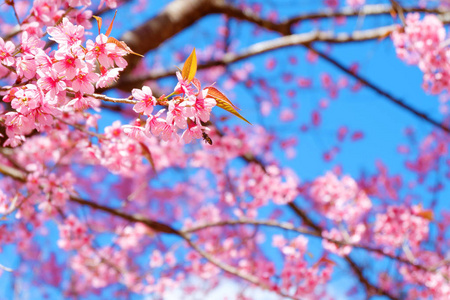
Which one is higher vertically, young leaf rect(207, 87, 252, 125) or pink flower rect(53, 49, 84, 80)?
pink flower rect(53, 49, 84, 80)

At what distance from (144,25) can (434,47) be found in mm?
2306

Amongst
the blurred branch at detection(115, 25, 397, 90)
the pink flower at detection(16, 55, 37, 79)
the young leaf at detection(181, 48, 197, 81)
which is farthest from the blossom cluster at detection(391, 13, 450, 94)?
the pink flower at detection(16, 55, 37, 79)

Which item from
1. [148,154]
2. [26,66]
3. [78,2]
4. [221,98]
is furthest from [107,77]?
[148,154]

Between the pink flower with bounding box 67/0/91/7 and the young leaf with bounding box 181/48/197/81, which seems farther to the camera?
the pink flower with bounding box 67/0/91/7

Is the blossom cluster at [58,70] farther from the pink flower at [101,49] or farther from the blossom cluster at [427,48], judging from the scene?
the blossom cluster at [427,48]

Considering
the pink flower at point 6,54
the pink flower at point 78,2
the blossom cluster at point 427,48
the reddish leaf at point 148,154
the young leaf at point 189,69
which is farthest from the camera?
the blossom cluster at point 427,48

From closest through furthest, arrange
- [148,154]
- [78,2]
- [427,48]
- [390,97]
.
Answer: [78,2] < [148,154] < [427,48] < [390,97]

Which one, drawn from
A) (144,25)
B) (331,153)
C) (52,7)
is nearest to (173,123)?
(52,7)

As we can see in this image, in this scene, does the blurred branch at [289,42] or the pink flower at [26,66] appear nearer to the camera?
the pink flower at [26,66]

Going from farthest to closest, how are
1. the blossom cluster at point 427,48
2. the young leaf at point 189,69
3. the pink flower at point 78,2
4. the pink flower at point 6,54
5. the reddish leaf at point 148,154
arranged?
the blossom cluster at point 427,48, the reddish leaf at point 148,154, the pink flower at point 78,2, the pink flower at point 6,54, the young leaf at point 189,69

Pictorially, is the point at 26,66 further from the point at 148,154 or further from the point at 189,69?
the point at 148,154

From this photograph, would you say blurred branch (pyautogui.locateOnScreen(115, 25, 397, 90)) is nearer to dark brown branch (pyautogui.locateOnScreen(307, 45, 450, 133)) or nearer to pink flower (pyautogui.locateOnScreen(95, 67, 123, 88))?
dark brown branch (pyautogui.locateOnScreen(307, 45, 450, 133))

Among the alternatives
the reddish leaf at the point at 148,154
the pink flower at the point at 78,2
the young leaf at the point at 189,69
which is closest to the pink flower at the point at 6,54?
the pink flower at the point at 78,2

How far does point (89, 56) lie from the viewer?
1.05m
